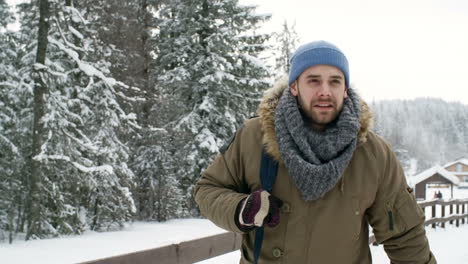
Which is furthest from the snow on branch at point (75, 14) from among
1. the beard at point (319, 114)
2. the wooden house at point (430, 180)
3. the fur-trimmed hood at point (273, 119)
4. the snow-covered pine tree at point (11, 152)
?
A: the wooden house at point (430, 180)

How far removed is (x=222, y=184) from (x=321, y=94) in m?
0.64

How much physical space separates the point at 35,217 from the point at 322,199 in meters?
12.0

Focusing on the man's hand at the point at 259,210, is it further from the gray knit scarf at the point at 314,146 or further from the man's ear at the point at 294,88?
the man's ear at the point at 294,88

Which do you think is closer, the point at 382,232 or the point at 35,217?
the point at 382,232

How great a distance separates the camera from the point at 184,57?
18.1 metres

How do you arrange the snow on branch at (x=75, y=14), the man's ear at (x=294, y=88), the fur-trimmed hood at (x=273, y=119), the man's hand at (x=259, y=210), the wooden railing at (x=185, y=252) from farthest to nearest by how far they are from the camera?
1. the snow on branch at (x=75, y=14)
2. the wooden railing at (x=185, y=252)
3. the man's ear at (x=294, y=88)
4. the fur-trimmed hood at (x=273, y=119)
5. the man's hand at (x=259, y=210)

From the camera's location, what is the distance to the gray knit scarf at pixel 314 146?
1.78 metres

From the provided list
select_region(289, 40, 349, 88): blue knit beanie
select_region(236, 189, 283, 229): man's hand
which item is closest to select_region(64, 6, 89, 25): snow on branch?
select_region(289, 40, 349, 88): blue knit beanie

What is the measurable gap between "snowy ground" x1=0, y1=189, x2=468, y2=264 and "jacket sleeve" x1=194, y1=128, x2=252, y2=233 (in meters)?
4.50

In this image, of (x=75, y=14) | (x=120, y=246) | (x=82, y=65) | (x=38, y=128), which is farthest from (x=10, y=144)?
(x=120, y=246)

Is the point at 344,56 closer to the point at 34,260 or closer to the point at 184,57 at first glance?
the point at 34,260

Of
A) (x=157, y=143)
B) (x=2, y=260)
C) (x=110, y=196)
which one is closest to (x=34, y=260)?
(x=2, y=260)

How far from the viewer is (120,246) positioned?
10.9 metres

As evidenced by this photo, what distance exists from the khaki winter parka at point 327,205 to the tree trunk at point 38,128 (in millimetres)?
11255
